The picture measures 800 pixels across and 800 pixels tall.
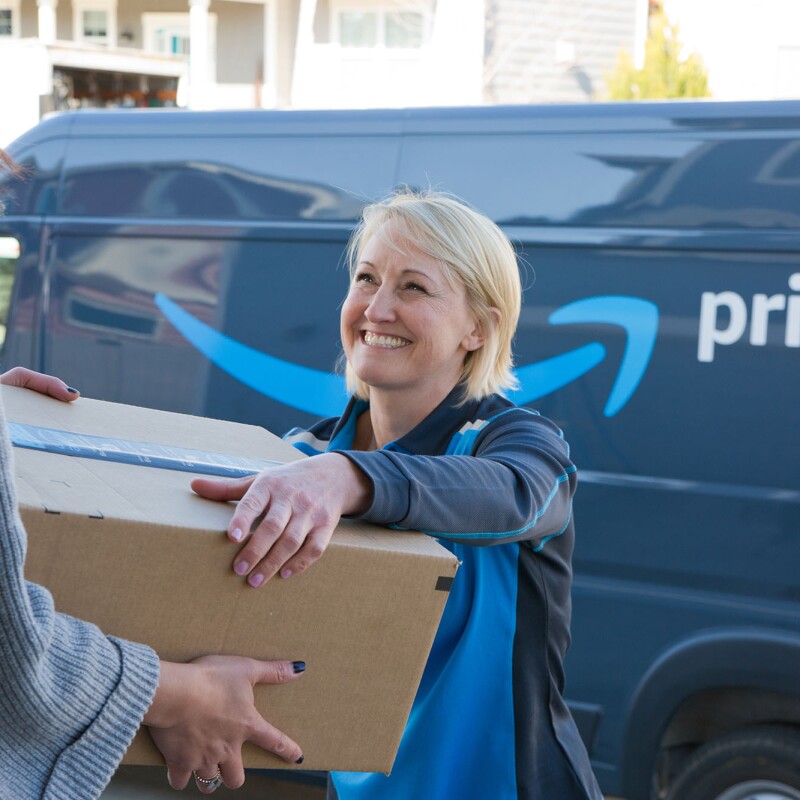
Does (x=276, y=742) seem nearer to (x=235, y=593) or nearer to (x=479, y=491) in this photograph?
(x=235, y=593)

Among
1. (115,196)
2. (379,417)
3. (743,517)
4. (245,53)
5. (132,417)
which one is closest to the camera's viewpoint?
(132,417)

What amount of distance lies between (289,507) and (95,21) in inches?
774

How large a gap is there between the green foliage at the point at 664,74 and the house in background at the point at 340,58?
1.37 metres

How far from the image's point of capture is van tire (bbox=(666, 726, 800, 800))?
325 cm

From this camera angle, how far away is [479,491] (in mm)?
1529

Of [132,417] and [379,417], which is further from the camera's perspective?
[379,417]

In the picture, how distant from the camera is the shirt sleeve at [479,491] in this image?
4.83ft

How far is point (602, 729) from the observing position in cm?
337

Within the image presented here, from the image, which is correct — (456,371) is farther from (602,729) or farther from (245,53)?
(245,53)

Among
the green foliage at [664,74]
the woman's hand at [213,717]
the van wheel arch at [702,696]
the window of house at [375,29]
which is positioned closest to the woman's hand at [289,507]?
the woman's hand at [213,717]

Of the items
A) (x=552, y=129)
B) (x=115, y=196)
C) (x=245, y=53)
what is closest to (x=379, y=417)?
(x=552, y=129)

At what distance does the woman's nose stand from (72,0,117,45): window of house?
1826 cm

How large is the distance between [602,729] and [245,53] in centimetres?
1619

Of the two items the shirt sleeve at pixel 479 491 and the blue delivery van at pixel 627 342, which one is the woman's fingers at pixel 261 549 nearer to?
the shirt sleeve at pixel 479 491
